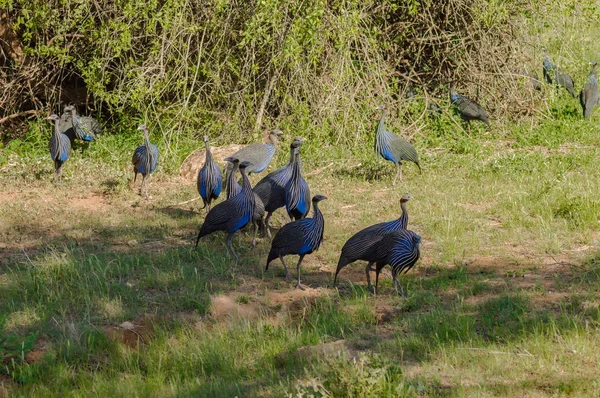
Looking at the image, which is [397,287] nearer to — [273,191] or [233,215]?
[233,215]

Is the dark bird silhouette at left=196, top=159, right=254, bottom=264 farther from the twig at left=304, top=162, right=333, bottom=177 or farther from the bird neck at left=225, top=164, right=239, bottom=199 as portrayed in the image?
the twig at left=304, top=162, right=333, bottom=177

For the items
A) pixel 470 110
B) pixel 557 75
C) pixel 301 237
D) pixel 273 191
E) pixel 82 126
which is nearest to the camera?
pixel 301 237

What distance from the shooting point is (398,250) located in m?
6.74

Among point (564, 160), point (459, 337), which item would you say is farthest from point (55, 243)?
point (564, 160)

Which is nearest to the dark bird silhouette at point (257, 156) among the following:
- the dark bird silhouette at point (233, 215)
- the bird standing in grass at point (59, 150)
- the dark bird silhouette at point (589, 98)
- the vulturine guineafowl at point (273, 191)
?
the vulturine guineafowl at point (273, 191)

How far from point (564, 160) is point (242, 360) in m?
6.71

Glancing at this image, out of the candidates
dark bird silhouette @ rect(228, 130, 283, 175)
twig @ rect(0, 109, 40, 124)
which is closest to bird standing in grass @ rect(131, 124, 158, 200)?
dark bird silhouette @ rect(228, 130, 283, 175)

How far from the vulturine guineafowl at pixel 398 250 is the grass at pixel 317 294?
290 mm

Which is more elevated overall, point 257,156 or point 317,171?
point 257,156

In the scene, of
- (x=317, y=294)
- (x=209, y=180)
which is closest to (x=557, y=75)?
(x=209, y=180)

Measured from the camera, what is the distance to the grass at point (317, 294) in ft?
17.3

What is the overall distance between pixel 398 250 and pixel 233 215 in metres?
1.81

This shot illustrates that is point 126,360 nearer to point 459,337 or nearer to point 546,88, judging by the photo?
point 459,337

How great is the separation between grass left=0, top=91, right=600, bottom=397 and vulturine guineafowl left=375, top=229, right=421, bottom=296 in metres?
0.29
